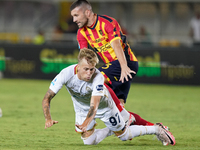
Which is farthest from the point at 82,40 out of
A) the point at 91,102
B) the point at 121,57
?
the point at 91,102

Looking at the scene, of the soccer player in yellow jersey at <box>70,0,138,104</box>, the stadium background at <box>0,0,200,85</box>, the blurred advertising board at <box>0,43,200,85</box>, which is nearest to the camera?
the soccer player in yellow jersey at <box>70,0,138,104</box>

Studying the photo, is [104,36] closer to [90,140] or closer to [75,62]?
[90,140]

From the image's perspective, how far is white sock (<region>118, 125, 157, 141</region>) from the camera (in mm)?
5514

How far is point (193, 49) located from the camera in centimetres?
1345

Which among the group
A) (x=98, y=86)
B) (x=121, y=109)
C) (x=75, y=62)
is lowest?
(x=75, y=62)

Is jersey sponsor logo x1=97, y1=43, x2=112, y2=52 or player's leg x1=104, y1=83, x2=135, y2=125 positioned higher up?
jersey sponsor logo x1=97, y1=43, x2=112, y2=52

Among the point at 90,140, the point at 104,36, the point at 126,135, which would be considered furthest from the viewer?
the point at 104,36

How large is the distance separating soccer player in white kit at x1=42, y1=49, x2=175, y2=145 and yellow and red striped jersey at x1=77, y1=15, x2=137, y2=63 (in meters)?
0.89

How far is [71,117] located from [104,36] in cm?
262

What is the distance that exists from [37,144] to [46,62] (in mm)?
9438

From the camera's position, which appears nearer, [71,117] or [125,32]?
[71,117]

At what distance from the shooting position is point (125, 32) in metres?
16.7

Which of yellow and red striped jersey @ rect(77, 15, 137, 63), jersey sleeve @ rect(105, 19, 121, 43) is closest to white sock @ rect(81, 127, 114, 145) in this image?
yellow and red striped jersey @ rect(77, 15, 137, 63)

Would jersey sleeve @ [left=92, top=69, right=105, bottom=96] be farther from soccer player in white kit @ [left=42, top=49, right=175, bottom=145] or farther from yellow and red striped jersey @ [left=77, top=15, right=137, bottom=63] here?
yellow and red striped jersey @ [left=77, top=15, right=137, bottom=63]
